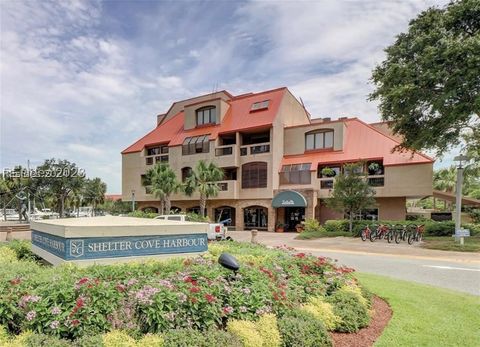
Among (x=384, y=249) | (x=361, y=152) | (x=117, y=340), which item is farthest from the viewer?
(x=361, y=152)

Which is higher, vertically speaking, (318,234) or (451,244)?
(451,244)

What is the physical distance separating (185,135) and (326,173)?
16.8 metres

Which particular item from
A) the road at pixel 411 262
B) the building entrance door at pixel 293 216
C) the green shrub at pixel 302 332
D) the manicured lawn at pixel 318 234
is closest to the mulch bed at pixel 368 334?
the green shrub at pixel 302 332

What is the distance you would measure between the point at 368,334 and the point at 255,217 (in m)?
30.6

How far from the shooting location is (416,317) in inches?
246

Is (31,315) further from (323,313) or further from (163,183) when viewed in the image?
(163,183)

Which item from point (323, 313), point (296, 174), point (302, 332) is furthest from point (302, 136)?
point (302, 332)

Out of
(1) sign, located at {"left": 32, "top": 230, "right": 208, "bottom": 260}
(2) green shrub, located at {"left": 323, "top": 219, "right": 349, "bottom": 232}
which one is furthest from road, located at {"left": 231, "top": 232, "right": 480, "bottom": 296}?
(1) sign, located at {"left": 32, "top": 230, "right": 208, "bottom": 260}

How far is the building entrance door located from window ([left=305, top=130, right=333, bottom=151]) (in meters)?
6.02

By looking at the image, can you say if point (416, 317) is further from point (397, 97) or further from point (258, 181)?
point (258, 181)

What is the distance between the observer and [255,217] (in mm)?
35938

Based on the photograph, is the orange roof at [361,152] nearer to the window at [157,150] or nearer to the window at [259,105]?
the window at [259,105]

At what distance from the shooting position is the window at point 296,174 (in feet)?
106

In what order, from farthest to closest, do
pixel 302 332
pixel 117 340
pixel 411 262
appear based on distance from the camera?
1. pixel 411 262
2. pixel 302 332
3. pixel 117 340
